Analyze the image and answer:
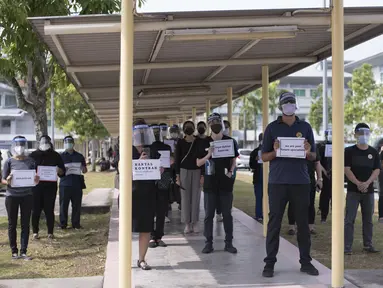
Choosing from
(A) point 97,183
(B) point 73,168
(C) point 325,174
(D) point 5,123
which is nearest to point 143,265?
(B) point 73,168

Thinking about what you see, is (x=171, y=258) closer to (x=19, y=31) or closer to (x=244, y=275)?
(x=244, y=275)

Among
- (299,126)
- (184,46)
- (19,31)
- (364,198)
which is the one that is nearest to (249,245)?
(364,198)

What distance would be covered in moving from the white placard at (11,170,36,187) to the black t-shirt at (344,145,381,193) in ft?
15.2

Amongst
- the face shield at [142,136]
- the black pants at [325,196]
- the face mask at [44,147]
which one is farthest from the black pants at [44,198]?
the black pants at [325,196]

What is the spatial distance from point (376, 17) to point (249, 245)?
3975mm

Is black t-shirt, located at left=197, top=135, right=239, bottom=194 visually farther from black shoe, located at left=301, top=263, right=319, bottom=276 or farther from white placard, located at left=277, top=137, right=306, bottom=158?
black shoe, located at left=301, top=263, right=319, bottom=276

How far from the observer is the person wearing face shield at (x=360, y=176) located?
801 cm

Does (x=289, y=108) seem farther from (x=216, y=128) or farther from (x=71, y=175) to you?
(x=71, y=175)

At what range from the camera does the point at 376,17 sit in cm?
590

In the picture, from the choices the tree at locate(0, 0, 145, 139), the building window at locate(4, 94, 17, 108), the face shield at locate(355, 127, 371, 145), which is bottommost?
the face shield at locate(355, 127, 371, 145)

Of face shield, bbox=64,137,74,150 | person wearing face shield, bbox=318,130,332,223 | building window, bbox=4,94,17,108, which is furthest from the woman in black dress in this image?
building window, bbox=4,94,17,108

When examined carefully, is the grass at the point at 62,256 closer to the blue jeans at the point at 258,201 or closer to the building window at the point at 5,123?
the blue jeans at the point at 258,201

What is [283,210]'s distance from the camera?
21.1 ft

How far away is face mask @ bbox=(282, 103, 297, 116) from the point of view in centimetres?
632
